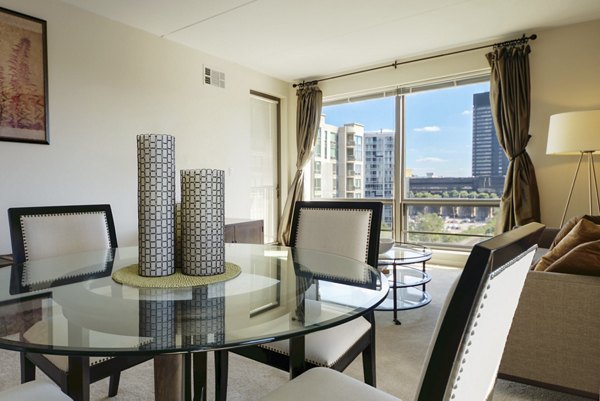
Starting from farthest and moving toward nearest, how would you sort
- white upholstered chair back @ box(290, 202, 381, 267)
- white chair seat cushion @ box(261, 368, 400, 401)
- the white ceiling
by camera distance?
the white ceiling
white upholstered chair back @ box(290, 202, 381, 267)
white chair seat cushion @ box(261, 368, 400, 401)

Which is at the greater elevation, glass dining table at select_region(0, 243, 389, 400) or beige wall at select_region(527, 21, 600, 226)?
beige wall at select_region(527, 21, 600, 226)

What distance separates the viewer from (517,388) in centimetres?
177

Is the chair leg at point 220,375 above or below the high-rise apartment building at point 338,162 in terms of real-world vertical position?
below

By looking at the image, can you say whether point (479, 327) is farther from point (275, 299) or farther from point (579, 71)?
point (579, 71)

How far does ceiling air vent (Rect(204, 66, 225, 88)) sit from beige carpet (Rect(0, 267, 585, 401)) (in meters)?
3.24

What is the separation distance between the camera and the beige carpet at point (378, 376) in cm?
172

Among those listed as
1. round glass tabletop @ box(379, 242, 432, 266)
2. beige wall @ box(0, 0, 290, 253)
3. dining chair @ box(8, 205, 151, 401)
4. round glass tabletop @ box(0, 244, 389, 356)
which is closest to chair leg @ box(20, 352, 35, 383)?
dining chair @ box(8, 205, 151, 401)

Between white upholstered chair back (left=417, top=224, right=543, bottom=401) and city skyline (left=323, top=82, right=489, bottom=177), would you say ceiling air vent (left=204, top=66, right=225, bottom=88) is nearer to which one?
city skyline (left=323, top=82, right=489, bottom=177)

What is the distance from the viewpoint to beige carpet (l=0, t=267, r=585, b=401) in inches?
67.8

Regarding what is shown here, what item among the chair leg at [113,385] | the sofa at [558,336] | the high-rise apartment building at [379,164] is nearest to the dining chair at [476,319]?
the sofa at [558,336]

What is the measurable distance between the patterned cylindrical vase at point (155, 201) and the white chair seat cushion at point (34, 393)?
0.39 m

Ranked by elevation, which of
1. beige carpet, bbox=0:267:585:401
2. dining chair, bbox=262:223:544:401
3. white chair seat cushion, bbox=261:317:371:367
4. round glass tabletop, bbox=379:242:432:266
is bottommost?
beige carpet, bbox=0:267:585:401

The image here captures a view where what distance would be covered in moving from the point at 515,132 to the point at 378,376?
3148 mm

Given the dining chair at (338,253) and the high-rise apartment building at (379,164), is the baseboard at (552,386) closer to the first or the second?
the dining chair at (338,253)
